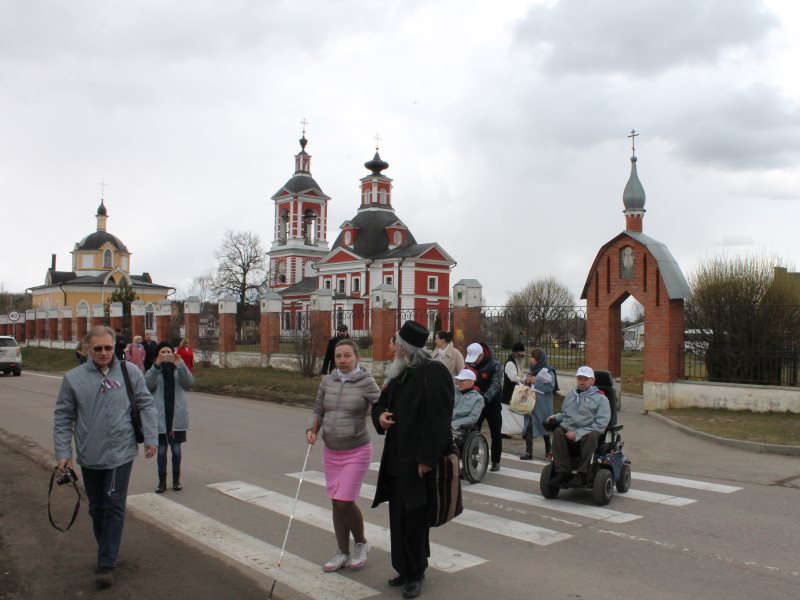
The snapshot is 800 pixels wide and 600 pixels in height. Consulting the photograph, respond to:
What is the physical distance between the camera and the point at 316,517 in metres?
7.16

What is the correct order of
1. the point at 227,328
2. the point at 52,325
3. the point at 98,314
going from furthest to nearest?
the point at 52,325, the point at 98,314, the point at 227,328

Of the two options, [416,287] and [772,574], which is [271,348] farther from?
[416,287]

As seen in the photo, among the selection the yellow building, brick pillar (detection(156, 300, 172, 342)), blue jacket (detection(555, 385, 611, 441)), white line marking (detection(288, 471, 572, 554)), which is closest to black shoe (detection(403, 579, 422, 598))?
white line marking (detection(288, 471, 572, 554))

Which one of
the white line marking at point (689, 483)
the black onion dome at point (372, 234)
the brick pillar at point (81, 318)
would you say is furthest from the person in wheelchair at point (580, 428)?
the black onion dome at point (372, 234)

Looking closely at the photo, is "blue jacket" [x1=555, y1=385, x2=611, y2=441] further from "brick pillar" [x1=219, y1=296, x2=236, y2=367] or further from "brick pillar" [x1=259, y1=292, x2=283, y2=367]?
"brick pillar" [x1=219, y1=296, x2=236, y2=367]

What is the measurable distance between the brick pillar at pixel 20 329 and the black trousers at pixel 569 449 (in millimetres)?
53453

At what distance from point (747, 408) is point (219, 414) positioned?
37.4 ft

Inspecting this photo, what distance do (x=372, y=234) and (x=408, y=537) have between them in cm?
6596

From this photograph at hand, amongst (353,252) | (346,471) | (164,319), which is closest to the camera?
(346,471)

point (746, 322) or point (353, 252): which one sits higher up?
point (353, 252)

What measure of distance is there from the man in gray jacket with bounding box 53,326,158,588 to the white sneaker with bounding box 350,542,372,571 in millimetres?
1819

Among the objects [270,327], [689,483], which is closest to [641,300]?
[689,483]

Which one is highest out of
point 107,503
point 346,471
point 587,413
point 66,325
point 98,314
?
point 98,314

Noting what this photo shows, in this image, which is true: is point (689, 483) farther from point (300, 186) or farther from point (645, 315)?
point (300, 186)
